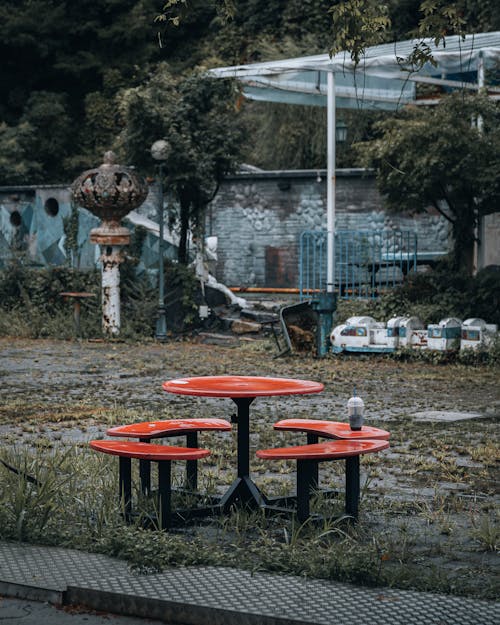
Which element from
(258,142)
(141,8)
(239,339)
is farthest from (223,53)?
(239,339)

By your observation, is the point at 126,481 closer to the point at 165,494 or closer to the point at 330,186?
the point at 165,494

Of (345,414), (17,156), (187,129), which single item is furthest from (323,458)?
(17,156)

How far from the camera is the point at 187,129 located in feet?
66.5

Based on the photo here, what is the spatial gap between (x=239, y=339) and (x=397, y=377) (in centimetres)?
545

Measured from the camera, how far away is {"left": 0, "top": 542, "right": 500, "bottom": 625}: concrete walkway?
15.3ft

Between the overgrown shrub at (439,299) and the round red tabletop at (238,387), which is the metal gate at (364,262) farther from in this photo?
the round red tabletop at (238,387)

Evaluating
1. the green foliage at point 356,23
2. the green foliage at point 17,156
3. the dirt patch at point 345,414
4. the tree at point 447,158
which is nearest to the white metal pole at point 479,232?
the tree at point 447,158

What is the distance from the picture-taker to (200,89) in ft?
67.1

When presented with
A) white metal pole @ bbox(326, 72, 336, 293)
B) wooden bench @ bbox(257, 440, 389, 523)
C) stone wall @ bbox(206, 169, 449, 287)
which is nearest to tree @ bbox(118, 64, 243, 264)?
white metal pole @ bbox(326, 72, 336, 293)

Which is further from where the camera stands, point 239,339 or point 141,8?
point 141,8

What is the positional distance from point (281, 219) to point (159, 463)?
18975 mm

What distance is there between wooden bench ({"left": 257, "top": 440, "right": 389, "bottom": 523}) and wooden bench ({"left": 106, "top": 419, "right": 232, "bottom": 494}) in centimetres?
74

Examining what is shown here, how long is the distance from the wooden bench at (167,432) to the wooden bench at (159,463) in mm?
220

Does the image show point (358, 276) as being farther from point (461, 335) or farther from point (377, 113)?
point (377, 113)
